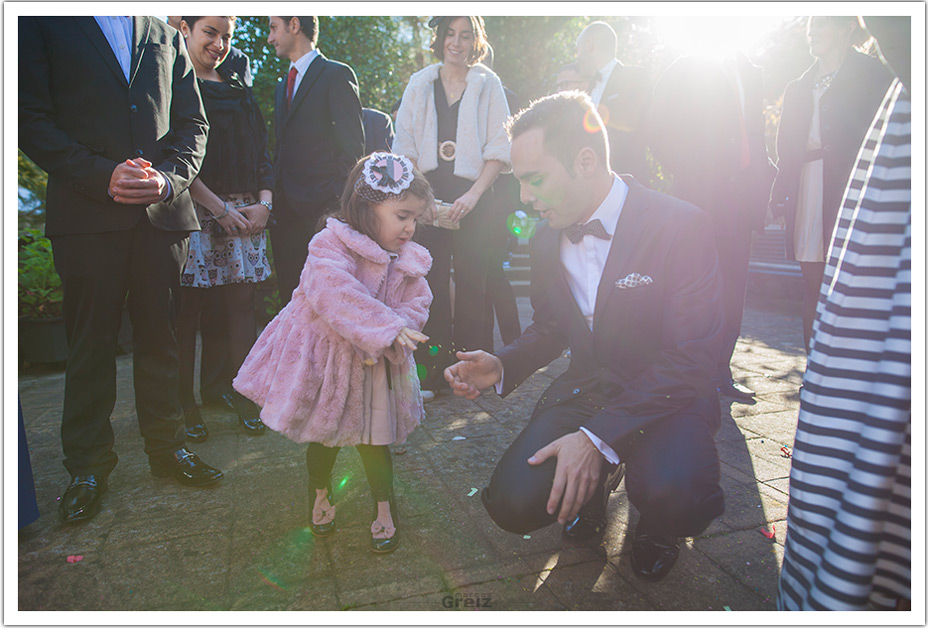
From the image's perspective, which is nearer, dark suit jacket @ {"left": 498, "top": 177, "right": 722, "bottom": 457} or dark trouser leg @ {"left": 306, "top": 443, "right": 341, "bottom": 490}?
dark suit jacket @ {"left": 498, "top": 177, "right": 722, "bottom": 457}

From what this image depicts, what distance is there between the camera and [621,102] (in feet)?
15.2

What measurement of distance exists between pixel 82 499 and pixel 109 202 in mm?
1201

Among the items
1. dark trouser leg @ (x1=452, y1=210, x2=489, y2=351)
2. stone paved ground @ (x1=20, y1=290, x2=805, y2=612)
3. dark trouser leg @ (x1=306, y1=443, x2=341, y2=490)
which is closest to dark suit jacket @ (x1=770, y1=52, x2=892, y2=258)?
stone paved ground @ (x1=20, y1=290, x2=805, y2=612)

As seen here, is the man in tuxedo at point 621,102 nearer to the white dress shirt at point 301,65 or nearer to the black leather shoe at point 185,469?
the white dress shirt at point 301,65

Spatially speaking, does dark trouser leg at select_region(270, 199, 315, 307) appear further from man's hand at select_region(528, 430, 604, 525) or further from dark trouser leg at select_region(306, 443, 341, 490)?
man's hand at select_region(528, 430, 604, 525)

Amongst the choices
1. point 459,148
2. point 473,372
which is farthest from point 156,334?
point 459,148

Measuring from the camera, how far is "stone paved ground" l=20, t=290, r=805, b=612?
1911 millimetres

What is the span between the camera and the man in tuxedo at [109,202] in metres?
2.38

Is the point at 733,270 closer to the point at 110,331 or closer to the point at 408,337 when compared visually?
the point at 408,337

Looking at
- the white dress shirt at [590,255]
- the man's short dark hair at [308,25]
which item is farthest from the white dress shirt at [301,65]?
the white dress shirt at [590,255]

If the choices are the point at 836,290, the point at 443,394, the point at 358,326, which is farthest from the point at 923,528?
the point at 443,394

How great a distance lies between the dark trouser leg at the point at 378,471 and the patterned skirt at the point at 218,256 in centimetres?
172

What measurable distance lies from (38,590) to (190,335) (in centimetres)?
186

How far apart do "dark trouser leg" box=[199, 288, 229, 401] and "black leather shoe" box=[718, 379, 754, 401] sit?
3.15 metres
